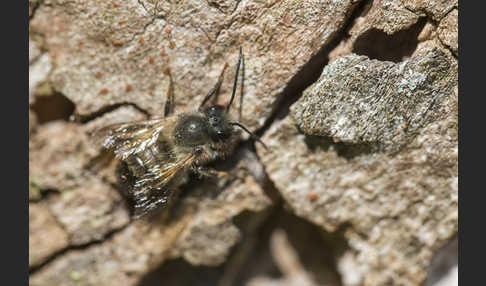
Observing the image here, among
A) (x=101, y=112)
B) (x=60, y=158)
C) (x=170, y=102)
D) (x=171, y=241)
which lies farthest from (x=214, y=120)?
(x=60, y=158)

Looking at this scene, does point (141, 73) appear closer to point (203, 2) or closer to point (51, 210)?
point (203, 2)

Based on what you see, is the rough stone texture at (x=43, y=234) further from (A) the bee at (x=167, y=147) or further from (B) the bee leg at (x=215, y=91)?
(B) the bee leg at (x=215, y=91)

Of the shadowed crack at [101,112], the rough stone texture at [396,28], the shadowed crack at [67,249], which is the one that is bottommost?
the shadowed crack at [67,249]

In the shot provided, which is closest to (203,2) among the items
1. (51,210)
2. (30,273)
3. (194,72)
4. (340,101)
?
(194,72)

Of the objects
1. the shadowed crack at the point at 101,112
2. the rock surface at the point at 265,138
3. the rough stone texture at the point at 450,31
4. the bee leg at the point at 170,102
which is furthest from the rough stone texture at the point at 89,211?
the rough stone texture at the point at 450,31

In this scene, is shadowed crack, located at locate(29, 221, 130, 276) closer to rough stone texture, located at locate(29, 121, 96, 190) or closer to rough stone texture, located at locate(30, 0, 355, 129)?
rough stone texture, located at locate(29, 121, 96, 190)

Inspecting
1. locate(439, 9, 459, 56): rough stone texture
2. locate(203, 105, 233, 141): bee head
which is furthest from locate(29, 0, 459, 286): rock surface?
locate(203, 105, 233, 141): bee head
